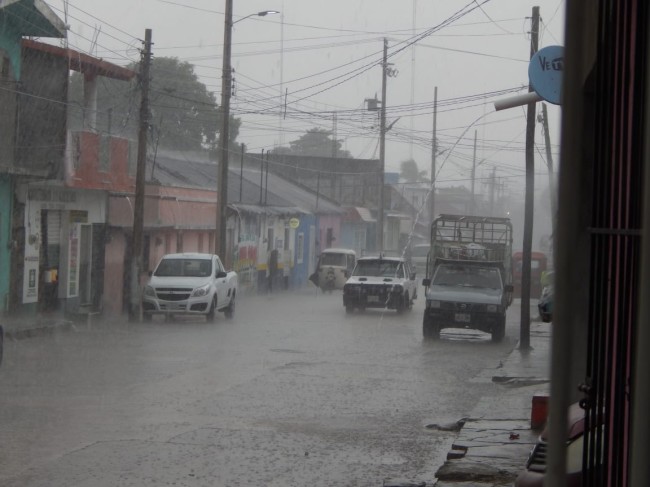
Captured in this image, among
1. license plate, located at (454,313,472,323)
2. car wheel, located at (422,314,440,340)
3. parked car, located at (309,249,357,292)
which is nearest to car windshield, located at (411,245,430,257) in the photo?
parked car, located at (309,249,357,292)

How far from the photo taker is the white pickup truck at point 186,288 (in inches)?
1064

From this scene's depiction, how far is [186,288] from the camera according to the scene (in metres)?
27.0

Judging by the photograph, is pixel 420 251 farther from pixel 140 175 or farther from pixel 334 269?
pixel 140 175

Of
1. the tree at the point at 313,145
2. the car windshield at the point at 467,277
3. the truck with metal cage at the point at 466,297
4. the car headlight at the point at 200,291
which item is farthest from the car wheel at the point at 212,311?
the tree at the point at 313,145

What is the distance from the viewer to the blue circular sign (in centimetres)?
1012

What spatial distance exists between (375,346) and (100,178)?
11008 millimetres

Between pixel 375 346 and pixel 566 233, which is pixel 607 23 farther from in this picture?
pixel 375 346

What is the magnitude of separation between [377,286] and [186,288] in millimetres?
6870

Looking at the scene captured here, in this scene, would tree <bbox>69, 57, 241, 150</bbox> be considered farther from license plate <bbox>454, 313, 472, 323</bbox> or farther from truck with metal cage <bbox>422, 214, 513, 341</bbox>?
license plate <bbox>454, 313, 472, 323</bbox>

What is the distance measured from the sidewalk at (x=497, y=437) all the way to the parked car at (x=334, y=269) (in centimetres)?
2786

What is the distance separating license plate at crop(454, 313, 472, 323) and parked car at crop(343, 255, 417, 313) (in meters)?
8.06

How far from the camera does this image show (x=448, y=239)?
98.3 ft

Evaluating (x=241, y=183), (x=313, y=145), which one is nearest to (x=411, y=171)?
(x=313, y=145)

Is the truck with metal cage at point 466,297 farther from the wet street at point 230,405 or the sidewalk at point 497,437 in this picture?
the sidewalk at point 497,437
